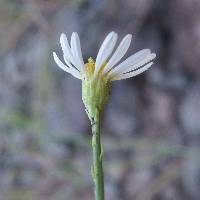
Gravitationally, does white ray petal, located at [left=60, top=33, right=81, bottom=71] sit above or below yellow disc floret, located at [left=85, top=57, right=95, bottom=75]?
above

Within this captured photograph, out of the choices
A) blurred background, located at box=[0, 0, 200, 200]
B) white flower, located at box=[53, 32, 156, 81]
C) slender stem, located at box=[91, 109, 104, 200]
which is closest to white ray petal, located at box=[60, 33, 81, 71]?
white flower, located at box=[53, 32, 156, 81]

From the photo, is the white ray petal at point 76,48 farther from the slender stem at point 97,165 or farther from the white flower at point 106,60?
the slender stem at point 97,165

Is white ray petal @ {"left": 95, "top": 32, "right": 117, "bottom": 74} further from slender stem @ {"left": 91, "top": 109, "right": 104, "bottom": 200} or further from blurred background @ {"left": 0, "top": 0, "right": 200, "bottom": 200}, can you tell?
blurred background @ {"left": 0, "top": 0, "right": 200, "bottom": 200}


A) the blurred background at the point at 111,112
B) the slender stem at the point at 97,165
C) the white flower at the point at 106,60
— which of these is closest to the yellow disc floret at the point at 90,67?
the white flower at the point at 106,60

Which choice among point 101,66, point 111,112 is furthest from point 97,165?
point 111,112

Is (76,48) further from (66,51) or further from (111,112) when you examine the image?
(111,112)

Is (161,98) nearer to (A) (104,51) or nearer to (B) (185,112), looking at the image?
(B) (185,112)

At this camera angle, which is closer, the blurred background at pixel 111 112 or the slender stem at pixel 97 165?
the slender stem at pixel 97 165

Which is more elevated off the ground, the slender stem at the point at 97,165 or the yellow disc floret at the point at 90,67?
the yellow disc floret at the point at 90,67
